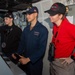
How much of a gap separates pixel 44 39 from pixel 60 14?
529mm

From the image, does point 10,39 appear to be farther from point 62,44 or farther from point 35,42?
point 62,44

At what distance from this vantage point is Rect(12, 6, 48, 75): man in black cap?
257cm

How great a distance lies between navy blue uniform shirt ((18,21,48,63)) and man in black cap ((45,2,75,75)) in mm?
398

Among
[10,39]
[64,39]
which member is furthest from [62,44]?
[10,39]

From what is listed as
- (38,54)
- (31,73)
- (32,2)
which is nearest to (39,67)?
(31,73)

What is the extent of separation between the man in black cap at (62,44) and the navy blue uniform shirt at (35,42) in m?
0.40

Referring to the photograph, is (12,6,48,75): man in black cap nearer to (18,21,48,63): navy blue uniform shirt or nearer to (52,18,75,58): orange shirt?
(18,21,48,63): navy blue uniform shirt

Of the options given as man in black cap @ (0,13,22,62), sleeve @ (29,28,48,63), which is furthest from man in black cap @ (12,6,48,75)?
man in black cap @ (0,13,22,62)

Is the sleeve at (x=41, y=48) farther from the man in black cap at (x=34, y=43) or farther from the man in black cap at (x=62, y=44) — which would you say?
the man in black cap at (x=62, y=44)

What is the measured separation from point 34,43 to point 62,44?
0.64 m

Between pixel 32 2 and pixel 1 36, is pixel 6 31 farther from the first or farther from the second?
pixel 32 2

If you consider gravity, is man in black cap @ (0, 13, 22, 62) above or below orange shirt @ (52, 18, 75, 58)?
below

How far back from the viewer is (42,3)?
322cm

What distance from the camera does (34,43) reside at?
105 inches
